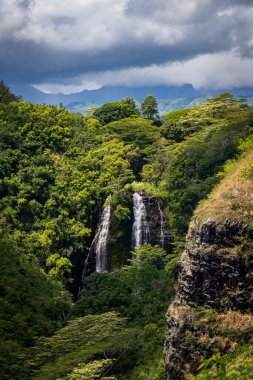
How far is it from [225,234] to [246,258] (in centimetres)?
123

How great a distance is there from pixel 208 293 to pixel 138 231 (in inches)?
816

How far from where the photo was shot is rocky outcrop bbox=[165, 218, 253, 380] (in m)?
14.8

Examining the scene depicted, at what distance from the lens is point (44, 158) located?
41.8 m

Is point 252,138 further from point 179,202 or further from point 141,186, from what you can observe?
point 141,186

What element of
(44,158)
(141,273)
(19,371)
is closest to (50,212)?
(44,158)

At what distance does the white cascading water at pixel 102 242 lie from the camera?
116 feet

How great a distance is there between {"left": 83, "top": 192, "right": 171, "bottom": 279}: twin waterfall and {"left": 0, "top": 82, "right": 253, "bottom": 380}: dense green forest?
2.42 feet

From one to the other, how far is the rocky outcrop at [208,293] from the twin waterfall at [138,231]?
62.7ft

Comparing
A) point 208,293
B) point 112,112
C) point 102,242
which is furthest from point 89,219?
point 208,293

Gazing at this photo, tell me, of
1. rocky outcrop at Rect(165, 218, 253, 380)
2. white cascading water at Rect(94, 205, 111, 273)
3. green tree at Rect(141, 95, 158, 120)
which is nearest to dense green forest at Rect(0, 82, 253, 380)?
green tree at Rect(141, 95, 158, 120)

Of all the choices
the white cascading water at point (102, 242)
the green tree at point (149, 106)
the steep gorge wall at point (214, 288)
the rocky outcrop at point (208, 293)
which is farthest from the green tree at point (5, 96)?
the rocky outcrop at point (208, 293)

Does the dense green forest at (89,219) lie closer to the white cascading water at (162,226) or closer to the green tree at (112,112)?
the green tree at (112,112)

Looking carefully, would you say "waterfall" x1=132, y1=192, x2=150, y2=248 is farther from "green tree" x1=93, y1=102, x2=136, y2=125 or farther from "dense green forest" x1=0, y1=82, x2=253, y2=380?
"green tree" x1=93, y1=102, x2=136, y2=125

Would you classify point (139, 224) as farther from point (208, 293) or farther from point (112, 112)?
point (112, 112)
